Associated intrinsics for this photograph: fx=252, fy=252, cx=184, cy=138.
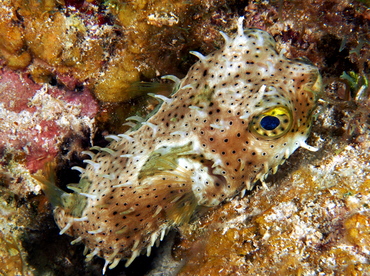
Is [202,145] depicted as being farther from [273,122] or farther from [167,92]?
[167,92]

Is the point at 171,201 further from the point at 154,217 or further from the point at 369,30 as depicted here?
the point at 369,30

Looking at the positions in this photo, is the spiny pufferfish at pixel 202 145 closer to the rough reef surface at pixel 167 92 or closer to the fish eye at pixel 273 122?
the fish eye at pixel 273 122

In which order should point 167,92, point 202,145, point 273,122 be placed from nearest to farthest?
point 273,122 → point 202,145 → point 167,92

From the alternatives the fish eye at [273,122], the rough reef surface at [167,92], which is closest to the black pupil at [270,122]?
the fish eye at [273,122]

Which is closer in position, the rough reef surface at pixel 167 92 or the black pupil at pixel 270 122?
the black pupil at pixel 270 122

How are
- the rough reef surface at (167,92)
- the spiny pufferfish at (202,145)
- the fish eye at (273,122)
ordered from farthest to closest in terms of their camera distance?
the rough reef surface at (167,92)
the spiny pufferfish at (202,145)
the fish eye at (273,122)

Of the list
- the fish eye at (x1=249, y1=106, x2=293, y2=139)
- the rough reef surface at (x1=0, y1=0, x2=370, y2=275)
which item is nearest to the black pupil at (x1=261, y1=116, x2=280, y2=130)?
the fish eye at (x1=249, y1=106, x2=293, y2=139)

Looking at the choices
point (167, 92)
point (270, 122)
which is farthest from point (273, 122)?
point (167, 92)

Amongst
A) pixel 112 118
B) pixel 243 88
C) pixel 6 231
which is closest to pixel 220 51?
pixel 243 88
